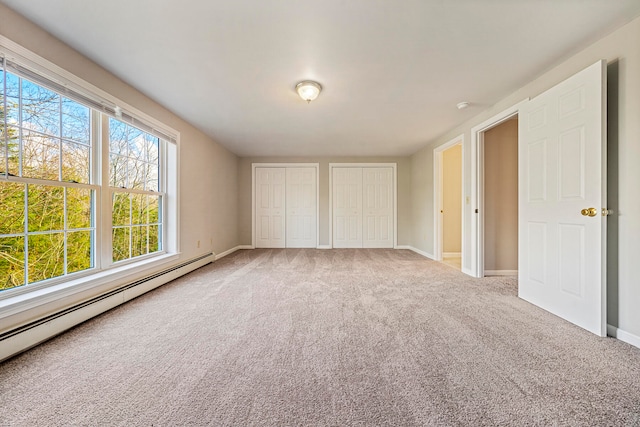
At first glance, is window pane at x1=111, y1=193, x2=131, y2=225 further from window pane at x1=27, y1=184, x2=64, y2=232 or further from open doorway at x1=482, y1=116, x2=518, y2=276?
→ open doorway at x1=482, y1=116, x2=518, y2=276

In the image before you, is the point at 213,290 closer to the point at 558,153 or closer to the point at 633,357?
the point at 633,357

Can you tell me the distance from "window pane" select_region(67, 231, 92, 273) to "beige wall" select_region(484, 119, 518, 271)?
15.7 feet

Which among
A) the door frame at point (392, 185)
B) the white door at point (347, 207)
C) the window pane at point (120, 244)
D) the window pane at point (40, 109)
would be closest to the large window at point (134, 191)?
the window pane at point (120, 244)

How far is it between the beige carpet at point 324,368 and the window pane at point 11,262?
515 millimetres

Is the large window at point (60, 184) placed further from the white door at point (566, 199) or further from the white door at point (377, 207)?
the white door at point (377, 207)

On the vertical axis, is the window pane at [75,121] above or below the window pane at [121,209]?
above

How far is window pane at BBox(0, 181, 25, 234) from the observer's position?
168 centimetres

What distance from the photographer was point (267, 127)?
3977 millimetres

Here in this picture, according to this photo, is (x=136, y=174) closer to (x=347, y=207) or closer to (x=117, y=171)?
(x=117, y=171)

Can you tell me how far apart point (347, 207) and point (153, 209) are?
4066 mm

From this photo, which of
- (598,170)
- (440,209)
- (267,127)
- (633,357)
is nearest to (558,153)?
(598,170)

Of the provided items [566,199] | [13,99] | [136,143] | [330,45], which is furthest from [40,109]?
[566,199]

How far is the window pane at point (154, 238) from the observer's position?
10.5 ft

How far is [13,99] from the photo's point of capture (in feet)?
5.69
